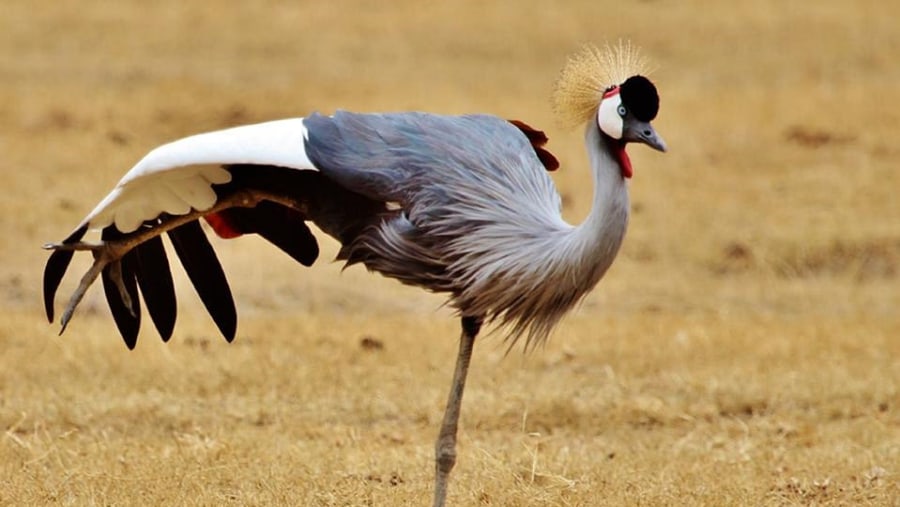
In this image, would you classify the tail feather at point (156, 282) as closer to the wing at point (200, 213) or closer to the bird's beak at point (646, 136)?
the wing at point (200, 213)

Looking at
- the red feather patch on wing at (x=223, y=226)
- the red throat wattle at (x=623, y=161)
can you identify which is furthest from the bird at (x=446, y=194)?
the red feather patch on wing at (x=223, y=226)

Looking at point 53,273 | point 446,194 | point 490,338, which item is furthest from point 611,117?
point 490,338

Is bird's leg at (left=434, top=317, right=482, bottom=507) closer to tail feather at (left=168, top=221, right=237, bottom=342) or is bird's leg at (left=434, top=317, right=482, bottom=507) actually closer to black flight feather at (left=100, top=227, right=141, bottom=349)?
tail feather at (left=168, top=221, right=237, bottom=342)

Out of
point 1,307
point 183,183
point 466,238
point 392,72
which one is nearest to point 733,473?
point 466,238

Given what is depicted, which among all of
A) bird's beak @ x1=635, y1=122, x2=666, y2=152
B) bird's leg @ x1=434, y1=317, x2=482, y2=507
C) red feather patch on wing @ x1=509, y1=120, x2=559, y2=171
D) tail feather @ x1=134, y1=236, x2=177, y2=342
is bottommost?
bird's leg @ x1=434, y1=317, x2=482, y2=507

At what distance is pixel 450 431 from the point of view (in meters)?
5.52

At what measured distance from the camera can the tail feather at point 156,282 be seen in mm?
6227

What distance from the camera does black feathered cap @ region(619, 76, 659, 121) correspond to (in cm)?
523

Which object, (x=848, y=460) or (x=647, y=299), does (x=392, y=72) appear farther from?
(x=848, y=460)

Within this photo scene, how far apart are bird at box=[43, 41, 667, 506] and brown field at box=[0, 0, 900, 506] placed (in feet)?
1.09

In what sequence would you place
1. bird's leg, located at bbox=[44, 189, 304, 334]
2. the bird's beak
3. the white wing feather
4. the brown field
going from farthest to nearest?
the brown field
bird's leg, located at bbox=[44, 189, 304, 334]
the white wing feather
the bird's beak

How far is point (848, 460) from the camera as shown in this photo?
265 inches

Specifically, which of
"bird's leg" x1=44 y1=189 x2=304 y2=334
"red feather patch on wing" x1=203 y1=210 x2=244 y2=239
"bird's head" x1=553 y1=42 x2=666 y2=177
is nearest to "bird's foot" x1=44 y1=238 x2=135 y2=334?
"bird's leg" x1=44 y1=189 x2=304 y2=334

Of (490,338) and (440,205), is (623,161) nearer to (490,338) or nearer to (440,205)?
(440,205)
